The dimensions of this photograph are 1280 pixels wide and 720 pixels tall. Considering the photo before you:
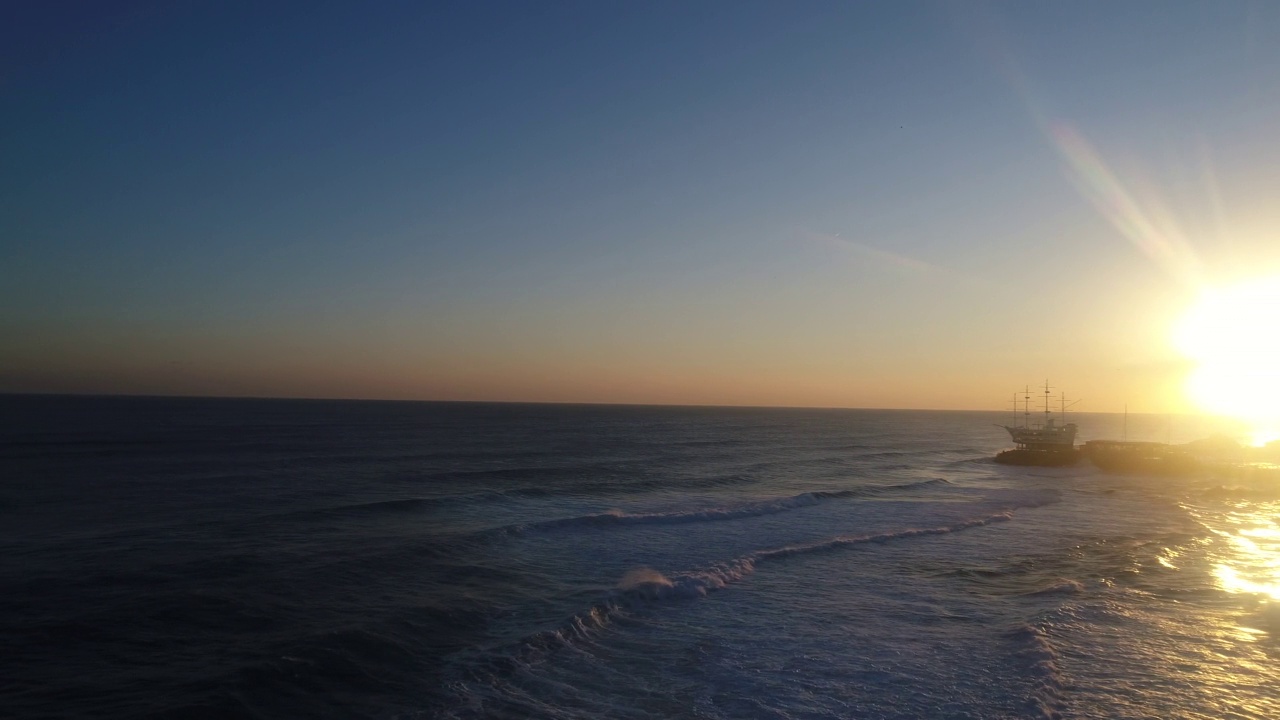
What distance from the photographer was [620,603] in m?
21.2

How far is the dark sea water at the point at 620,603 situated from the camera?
14.8 metres

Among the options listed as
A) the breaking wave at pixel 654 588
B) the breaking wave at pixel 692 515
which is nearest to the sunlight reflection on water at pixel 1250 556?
the breaking wave at pixel 654 588

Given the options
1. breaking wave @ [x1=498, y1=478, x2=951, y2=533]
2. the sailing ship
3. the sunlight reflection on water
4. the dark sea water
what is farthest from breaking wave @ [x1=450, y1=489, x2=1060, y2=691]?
the sailing ship

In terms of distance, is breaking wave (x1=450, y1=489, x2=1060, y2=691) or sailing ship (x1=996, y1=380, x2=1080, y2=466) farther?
sailing ship (x1=996, y1=380, x2=1080, y2=466)

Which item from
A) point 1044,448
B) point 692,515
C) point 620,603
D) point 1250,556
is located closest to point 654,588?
point 620,603

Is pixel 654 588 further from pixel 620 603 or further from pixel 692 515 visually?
pixel 692 515

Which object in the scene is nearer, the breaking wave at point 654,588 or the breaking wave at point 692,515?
the breaking wave at point 654,588

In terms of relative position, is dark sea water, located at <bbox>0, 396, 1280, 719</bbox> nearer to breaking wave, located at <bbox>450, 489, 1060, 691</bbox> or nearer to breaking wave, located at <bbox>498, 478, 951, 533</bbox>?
breaking wave, located at <bbox>450, 489, 1060, 691</bbox>

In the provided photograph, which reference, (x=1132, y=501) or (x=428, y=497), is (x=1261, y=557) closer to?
(x=1132, y=501)

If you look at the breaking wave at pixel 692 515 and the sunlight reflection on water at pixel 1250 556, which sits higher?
the sunlight reflection on water at pixel 1250 556

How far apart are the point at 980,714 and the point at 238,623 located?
17608mm

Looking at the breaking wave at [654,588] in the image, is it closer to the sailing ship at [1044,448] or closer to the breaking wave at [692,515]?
the breaking wave at [692,515]

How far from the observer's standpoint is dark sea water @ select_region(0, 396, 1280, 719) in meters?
14.8

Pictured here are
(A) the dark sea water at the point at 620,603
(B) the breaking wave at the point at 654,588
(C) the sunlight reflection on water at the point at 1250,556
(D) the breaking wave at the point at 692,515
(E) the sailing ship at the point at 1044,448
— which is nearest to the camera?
(A) the dark sea water at the point at 620,603
